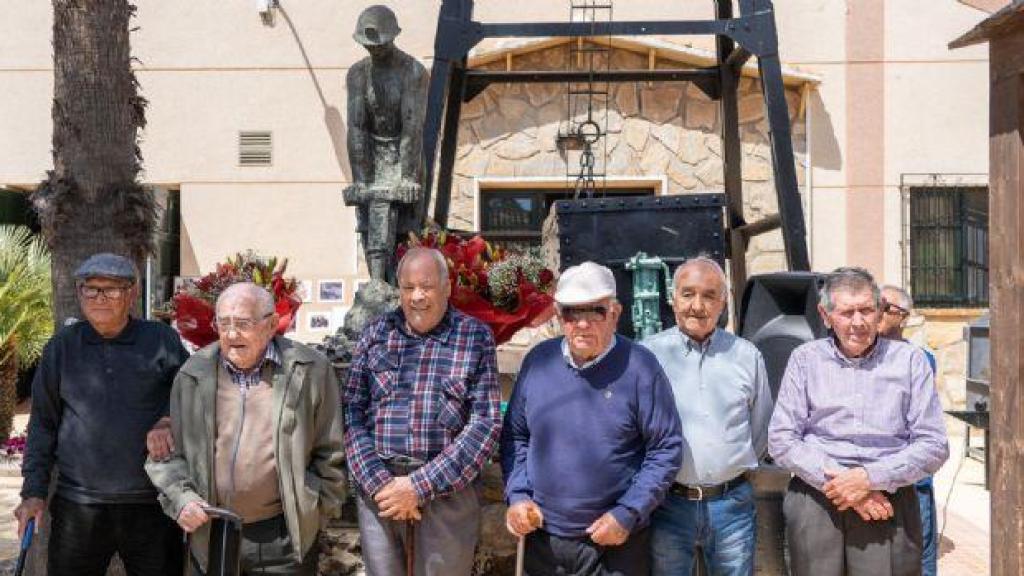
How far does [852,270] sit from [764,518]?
3.93 feet

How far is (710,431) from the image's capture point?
11.6 ft

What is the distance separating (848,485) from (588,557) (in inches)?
33.8

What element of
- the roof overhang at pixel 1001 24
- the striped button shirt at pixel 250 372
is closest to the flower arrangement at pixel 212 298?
the striped button shirt at pixel 250 372

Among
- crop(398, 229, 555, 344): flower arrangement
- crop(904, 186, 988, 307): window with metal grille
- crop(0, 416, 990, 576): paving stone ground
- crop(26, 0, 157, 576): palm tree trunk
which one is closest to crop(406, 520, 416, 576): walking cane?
crop(398, 229, 555, 344): flower arrangement

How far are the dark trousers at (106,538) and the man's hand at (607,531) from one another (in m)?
1.54

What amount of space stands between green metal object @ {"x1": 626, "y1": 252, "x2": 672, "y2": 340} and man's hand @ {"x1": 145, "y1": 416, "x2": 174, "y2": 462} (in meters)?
2.45

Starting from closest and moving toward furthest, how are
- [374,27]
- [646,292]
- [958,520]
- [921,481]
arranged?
1. [921,481]
2. [374,27]
3. [646,292]
4. [958,520]

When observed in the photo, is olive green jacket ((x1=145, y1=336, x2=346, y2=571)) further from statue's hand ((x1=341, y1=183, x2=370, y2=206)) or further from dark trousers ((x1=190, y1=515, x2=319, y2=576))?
statue's hand ((x1=341, y1=183, x2=370, y2=206))

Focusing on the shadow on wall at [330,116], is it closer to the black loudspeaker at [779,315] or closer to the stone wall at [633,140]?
the stone wall at [633,140]

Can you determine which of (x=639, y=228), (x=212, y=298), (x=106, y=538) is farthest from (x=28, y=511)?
(x=639, y=228)

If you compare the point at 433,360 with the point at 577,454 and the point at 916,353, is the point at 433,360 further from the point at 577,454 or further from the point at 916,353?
the point at 916,353

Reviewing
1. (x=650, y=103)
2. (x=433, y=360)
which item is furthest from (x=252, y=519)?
(x=650, y=103)

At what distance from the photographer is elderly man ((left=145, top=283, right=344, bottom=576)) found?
3.45 meters

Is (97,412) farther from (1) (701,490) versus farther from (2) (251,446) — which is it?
(1) (701,490)
